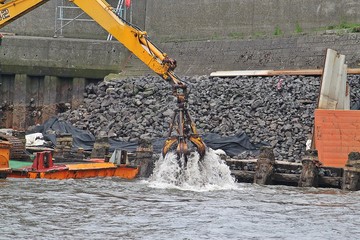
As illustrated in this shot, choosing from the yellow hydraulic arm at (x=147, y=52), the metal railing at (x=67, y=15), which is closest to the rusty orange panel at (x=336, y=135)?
the yellow hydraulic arm at (x=147, y=52)

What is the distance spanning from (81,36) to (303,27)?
7.98m

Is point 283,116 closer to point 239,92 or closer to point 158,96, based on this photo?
point 239,92

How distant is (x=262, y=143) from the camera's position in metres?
29.9

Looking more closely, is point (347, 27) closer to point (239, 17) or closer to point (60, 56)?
point (239, 17)

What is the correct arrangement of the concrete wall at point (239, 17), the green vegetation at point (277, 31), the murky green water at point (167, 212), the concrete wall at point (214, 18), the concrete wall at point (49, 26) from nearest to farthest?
1. the murky green water at point (167, 212)
2. the concrete wall at point (239, 17)
3. the concrete wall at point (214, 18)
4. the green vegetation at point (277, 31)
5. the concrete wall at point (49, 26)

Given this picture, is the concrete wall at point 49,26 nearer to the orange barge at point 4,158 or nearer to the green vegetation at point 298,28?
the green vegetation at point 298,28

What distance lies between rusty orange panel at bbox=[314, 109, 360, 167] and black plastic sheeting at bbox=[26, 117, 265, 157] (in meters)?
2.50

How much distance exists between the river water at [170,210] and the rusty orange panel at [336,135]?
1.95 meters

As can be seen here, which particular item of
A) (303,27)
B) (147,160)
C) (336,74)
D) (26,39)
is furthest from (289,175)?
(26,39)

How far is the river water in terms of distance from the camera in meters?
18.4

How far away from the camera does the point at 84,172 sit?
25.9 m

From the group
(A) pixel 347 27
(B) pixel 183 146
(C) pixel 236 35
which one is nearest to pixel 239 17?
(C) pixel 236 35

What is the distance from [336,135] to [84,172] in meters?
6.08

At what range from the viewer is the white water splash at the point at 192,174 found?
78.7 ft
